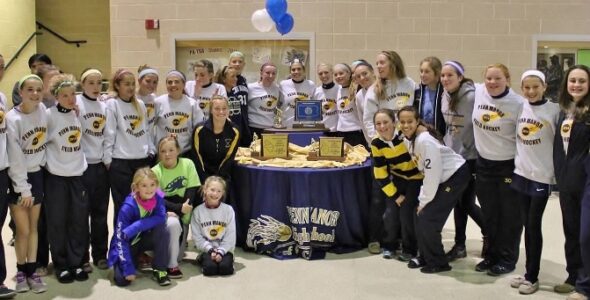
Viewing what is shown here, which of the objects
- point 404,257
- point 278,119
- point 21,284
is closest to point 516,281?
point 404,257

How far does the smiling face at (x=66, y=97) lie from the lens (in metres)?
3.82

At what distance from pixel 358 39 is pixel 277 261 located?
435 centimetres

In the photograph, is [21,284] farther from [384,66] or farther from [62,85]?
[384,66]

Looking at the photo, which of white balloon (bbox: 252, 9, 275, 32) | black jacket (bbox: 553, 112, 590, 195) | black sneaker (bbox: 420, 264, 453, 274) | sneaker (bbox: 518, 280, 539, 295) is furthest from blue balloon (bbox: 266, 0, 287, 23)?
sneaker (bbox: 518, 280, 539, 295)

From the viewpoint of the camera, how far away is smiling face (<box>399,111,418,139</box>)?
4066 mm

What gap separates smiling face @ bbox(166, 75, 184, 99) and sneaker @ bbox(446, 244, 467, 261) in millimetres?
2465

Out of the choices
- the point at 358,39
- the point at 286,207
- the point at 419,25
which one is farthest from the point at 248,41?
the point at 286,207

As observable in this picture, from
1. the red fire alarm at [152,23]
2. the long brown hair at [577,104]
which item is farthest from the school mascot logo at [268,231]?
the red fire alarm at [152,23]

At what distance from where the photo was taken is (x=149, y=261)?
433cm

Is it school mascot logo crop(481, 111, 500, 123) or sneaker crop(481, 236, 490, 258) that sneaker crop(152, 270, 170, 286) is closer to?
sneaker crop(481, 236, 490, 258)

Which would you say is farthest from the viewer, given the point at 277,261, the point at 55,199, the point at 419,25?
the point at 419,25

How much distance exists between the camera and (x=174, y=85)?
182 inches

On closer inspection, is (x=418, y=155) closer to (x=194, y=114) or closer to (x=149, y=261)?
(x=194, y=114)

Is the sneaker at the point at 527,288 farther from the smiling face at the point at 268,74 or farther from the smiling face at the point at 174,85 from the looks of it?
the smiling face at the point at 268,74
